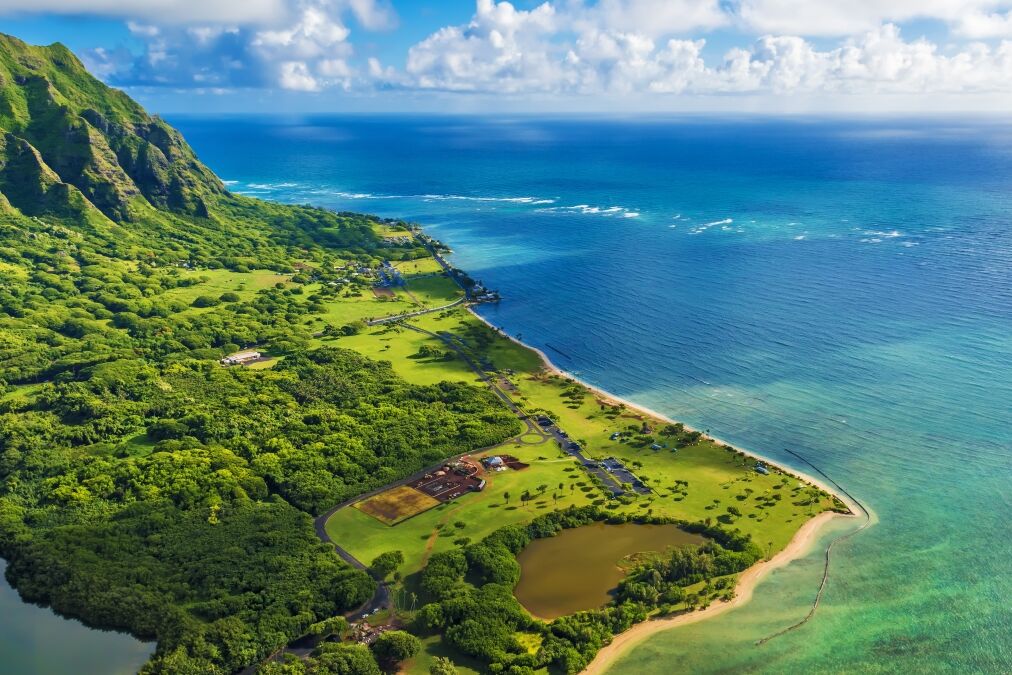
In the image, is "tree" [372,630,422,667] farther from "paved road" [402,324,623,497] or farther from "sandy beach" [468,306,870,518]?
"sandy beach" [468,306,870,518]

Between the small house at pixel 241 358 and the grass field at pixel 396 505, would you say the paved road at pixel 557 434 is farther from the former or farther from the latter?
Answer: the small house at pixel 241 358

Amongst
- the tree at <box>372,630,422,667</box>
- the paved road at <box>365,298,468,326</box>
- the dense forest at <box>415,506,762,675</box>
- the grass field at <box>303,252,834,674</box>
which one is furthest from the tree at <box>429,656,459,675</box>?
the paved road at <box>365,298,468,326</box>

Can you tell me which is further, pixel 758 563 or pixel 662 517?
pixel 662 517

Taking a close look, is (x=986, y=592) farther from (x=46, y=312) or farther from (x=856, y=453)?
(x=46, y=312)

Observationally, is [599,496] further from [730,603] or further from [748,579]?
[730,603]

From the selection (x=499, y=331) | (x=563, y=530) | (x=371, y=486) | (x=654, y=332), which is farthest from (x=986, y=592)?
(x=499, y=331)

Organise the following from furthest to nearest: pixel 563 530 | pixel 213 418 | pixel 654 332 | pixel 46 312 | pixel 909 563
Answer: pixel 46 312
pixel 654 332
pixel 213 418
pixel 563 530
pixel 909 563
